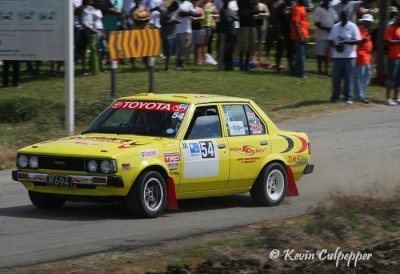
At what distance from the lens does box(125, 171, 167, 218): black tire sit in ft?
35.7

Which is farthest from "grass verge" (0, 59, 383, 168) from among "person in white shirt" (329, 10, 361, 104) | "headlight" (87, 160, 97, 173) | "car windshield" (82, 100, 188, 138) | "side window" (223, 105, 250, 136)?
"headlight" (87, 160, 97, 173)

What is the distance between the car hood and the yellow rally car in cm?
1

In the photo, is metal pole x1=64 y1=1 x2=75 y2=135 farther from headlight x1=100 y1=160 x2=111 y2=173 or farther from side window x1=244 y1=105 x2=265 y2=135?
headlight x1=100 y1=160 x2=111 y2=173

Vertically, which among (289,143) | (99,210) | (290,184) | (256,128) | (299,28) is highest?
(299,28)

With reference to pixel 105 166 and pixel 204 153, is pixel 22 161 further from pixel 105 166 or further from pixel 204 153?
pixel 204 153

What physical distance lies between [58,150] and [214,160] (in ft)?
6.29

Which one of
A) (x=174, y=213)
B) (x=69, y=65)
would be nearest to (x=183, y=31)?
(x=69, y=65)

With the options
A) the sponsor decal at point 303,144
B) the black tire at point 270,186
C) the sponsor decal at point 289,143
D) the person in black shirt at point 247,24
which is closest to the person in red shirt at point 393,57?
the person in black shirt at point 247,24

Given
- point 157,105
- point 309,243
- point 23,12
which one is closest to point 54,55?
point 23,12

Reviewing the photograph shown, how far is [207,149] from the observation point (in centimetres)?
1175

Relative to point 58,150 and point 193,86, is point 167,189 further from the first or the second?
point 193,86

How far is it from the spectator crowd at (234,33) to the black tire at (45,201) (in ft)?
34.5

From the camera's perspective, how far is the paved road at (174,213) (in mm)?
9664

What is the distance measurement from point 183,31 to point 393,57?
5.39 meters
